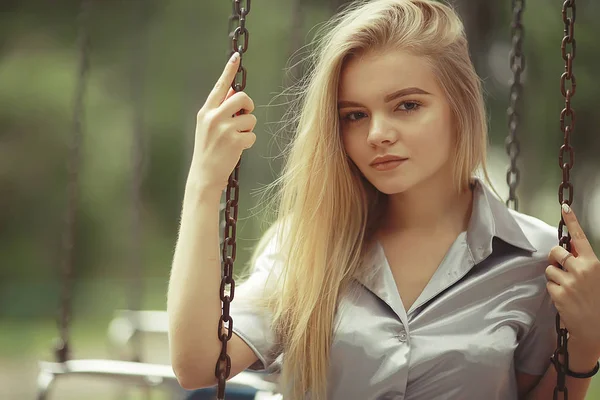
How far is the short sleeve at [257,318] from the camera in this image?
1.40 m

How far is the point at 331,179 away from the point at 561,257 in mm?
436

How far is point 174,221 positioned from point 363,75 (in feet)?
32.3

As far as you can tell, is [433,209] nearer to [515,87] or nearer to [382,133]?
[382,133]

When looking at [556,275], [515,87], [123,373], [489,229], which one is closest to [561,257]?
[556,275]

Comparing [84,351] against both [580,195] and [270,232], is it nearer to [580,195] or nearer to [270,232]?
[580,195]

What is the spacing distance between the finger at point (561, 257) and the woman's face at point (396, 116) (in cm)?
25

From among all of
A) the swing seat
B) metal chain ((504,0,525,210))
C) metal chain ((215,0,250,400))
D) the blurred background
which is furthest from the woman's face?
the blurred background

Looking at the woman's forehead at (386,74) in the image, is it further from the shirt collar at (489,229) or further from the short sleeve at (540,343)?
the short sleeve at (540,343)

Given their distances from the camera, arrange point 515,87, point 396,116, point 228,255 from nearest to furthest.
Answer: point 228,255
point 396,116
point 515,87

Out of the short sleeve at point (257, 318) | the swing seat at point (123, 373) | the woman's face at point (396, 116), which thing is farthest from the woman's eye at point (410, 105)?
the swing seat at point (123, 373)

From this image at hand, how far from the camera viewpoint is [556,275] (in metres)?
1.30

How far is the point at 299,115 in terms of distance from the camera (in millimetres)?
1557

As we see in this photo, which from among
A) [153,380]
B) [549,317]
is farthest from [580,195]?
[549,317]

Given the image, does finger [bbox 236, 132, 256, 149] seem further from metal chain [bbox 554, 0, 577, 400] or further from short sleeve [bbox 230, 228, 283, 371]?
metal chain [bbox 554, 0, 577, 400]
